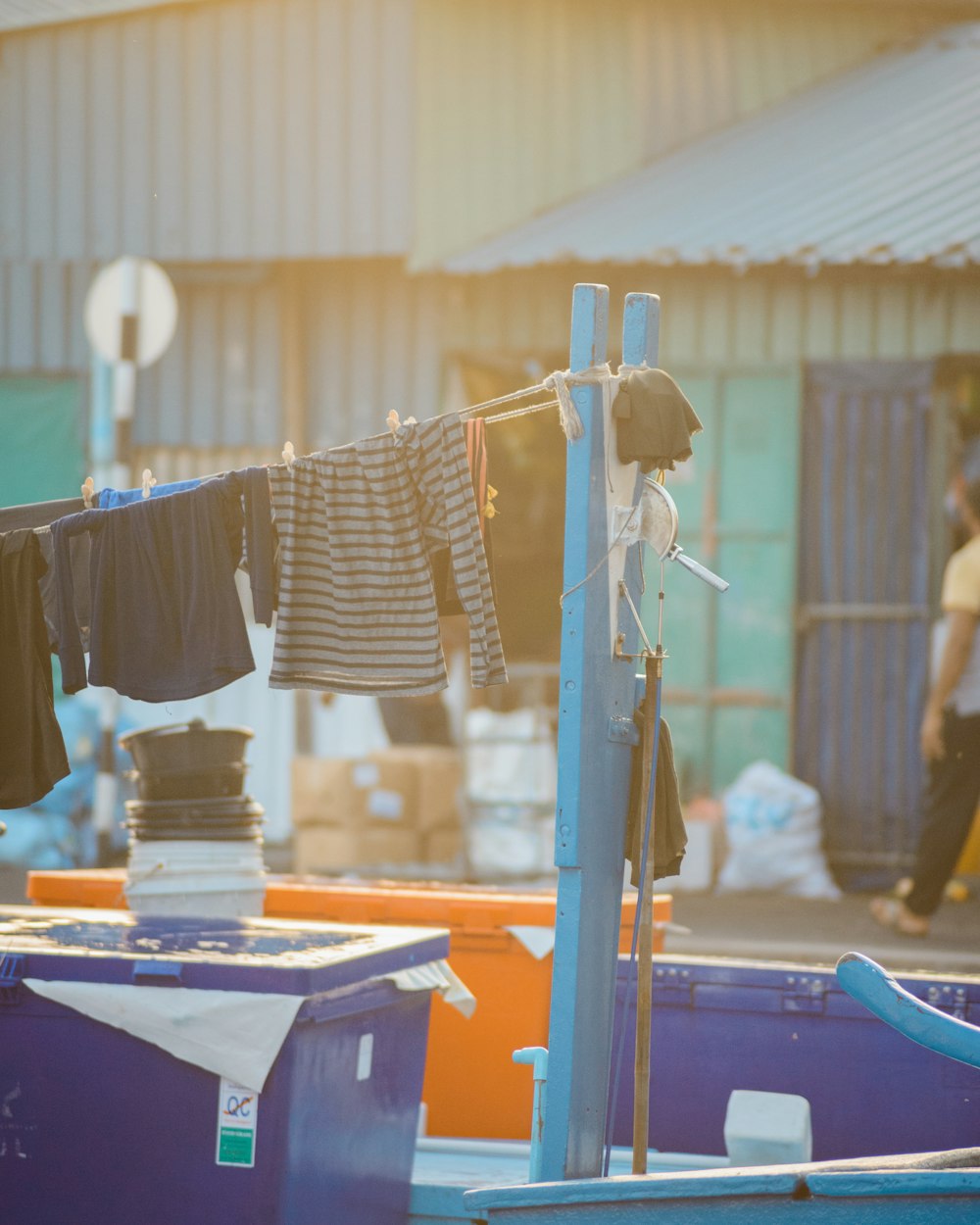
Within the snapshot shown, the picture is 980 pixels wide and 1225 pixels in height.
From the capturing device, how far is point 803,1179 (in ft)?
11.7

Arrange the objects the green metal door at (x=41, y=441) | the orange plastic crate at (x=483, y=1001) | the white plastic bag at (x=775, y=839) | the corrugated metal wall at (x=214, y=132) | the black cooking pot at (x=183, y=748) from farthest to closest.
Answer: the green metal door at (x=41, y=441) < the corrugated metal wall at (x=214, y=132) < the white plastic bag at (x=775, y=839) < the black cooking pot at (x=183, y=748) < the orange plastic crate at (x=483, y=1001)

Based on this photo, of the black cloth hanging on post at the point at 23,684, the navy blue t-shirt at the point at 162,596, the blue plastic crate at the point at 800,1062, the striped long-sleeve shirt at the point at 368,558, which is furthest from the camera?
the blue plastic crate at the point at 800,1062

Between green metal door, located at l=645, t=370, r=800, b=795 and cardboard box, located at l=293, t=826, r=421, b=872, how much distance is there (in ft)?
6.19

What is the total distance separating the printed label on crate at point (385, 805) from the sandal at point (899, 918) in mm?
3060

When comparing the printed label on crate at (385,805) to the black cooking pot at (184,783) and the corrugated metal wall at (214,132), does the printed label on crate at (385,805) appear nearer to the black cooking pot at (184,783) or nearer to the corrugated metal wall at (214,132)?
the corrugated metal wall at (214,132)

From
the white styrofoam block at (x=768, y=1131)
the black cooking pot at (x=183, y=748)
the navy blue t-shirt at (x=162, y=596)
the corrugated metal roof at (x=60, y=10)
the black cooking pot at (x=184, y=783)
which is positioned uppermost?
the corrugated metal roof at (x=60, y=10)

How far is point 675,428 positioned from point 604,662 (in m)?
0.59

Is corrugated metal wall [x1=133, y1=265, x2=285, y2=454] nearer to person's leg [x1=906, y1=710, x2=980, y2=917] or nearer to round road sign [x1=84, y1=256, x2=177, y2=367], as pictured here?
round road sign [x1=84, y1=256, x2=177, y2=367]

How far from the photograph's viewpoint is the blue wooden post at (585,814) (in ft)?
13.5

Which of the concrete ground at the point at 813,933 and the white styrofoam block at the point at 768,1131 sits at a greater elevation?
the white styrofoam block at the point at 768,1131

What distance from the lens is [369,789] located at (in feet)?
36.7

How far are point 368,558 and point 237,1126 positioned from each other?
4.87ft

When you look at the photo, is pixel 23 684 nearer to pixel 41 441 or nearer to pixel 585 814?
pixel 585 814

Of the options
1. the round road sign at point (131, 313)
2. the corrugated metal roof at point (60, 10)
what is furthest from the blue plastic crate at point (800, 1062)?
the corrugated metal roof at point (60, 10)
